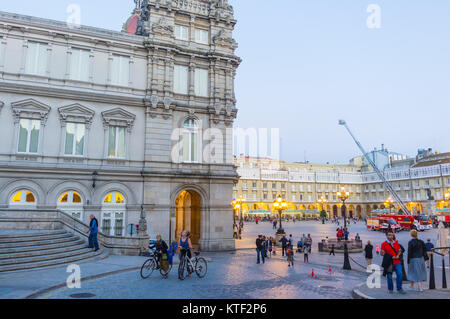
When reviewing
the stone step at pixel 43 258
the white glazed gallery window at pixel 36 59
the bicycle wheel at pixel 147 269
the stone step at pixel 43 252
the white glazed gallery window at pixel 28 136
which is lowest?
the bicycle wheel at pixel 147 269

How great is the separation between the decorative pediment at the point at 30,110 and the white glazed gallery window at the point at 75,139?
1649 millimetres

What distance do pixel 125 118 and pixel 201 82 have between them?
717cm

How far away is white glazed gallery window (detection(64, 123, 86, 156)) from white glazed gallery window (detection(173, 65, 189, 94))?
787cm

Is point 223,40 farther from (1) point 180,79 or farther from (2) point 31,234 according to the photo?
(2) point 31,234

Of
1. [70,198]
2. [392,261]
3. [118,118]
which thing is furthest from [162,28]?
[392,261]

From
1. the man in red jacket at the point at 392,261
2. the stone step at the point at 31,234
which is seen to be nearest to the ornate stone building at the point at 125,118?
the stone step at the point at 31,234

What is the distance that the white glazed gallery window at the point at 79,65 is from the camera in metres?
24.6

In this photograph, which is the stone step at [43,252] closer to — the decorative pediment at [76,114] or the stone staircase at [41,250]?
the stone staircase at [41,250]

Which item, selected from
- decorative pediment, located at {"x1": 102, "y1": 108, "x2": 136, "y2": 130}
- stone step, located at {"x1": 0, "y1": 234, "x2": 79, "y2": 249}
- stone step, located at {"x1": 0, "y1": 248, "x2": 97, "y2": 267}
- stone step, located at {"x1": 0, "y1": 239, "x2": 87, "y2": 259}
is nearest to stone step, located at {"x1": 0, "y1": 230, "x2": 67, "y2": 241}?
stone step, located at {"x1": 0, "y1": 234, "x2": 79, "y2": 249}

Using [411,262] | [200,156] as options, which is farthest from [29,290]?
[200,156]

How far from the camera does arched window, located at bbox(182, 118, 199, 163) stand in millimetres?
27156

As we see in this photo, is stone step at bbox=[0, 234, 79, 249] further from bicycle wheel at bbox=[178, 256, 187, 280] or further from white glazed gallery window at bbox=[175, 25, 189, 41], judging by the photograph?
white glazed gallery window at bbox=[175, 25, 189, 41]

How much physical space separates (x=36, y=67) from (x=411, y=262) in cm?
2481
